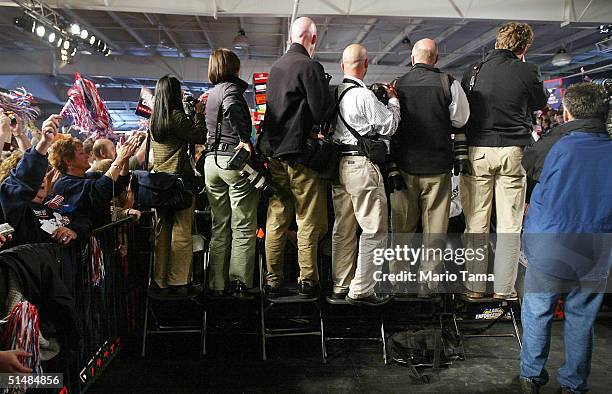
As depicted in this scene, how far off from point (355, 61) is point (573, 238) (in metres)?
1.65

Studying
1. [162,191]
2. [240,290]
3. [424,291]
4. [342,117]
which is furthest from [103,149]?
[424,291]

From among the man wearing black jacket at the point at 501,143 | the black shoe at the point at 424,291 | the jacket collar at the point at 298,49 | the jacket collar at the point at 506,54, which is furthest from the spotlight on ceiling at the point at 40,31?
the black shoe at the point at 424,291

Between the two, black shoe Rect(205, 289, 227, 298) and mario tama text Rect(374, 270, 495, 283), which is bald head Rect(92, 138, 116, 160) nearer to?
black shoe Rect(205, 289, 227, 298)

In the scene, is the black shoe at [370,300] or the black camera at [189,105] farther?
the black camera at [189,105]

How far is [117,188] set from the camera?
121 inches

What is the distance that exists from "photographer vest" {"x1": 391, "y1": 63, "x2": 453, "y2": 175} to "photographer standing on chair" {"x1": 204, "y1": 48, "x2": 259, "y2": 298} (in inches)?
40.5

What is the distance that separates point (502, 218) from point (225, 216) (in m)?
1.88

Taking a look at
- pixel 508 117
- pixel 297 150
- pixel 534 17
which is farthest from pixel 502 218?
pixel 534 17

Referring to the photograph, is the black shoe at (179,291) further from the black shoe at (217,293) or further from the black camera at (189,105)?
the black camera at (189,105)

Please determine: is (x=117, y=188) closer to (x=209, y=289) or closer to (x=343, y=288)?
(x=209, y=289)

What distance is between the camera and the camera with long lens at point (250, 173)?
2984mm

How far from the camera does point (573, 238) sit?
8.42 feet

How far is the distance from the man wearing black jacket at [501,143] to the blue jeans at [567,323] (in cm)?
69

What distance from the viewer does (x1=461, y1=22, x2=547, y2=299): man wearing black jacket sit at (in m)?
3.28
